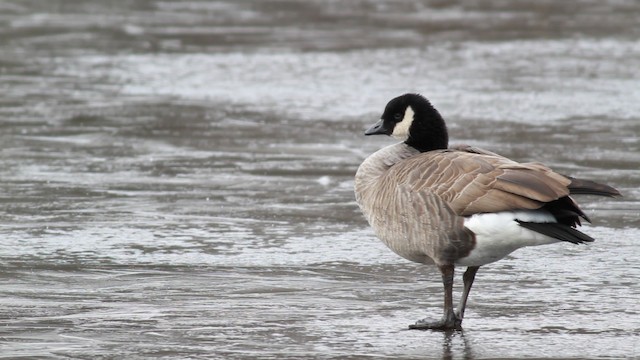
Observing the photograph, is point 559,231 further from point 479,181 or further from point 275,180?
point 275,180

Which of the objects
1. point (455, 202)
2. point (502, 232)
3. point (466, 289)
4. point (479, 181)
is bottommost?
point (466, 289)

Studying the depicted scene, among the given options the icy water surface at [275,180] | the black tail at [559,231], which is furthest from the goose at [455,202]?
the icy water surface at [275,180]

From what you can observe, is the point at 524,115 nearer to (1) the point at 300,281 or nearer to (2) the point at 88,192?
(2) the point at 88,192

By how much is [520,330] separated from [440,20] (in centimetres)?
1564

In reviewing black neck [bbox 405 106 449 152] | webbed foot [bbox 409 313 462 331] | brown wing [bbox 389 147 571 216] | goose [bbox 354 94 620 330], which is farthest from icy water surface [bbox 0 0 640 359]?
black neck [bbox 405 106 449 152]

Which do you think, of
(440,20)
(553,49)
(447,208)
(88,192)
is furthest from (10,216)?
(440,20)

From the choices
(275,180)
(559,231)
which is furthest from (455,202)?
(275,180)

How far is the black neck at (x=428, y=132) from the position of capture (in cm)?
649

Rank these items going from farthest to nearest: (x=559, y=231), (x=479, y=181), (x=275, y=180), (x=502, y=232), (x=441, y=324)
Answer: (x=275, y=180) → (x=441, y=324) → (x=479, y=181) → (x=502, y=232) → (x=559, y=231)

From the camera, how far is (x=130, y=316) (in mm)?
6152

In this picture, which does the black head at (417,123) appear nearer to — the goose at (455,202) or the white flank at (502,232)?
the goose at (455,202)

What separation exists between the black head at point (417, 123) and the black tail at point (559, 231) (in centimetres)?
114

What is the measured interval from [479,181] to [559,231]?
1.58 feet

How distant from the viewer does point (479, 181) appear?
18.7ft
